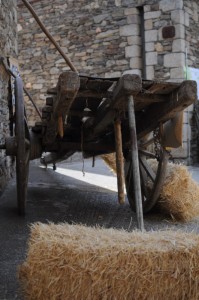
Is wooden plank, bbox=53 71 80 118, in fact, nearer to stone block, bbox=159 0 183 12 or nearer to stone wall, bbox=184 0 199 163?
stone wall, bbox=184 0 199 163

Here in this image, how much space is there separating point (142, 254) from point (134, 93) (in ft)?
3.90

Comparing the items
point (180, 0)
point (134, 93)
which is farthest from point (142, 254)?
point (180, 0)

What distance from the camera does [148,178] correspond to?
146 inches

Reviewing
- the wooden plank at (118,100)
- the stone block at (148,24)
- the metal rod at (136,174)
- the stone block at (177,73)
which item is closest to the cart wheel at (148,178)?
the wooden plank at (118,100)

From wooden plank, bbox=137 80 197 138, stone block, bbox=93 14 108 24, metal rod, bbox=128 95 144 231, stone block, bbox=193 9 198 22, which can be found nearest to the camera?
metal rod, bbox=128 95 144 231

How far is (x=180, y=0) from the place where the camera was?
887cm

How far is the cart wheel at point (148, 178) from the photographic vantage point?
324 centimetres

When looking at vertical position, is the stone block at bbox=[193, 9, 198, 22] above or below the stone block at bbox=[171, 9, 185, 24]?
above

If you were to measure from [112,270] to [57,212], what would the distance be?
2284 millimetres

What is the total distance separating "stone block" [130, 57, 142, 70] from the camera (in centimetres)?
912

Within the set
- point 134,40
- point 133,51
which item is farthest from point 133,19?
point 133,51

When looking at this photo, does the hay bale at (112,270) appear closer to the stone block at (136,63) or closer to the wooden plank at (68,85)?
the wooden plank at (68,85)

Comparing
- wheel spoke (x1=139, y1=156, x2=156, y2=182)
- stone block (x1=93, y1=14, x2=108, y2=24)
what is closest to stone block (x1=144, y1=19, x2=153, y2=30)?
stone block (x1=93, y1=14, x2=108, y2=24)

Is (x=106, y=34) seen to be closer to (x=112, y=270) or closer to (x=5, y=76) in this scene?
(x=5, y=76)
